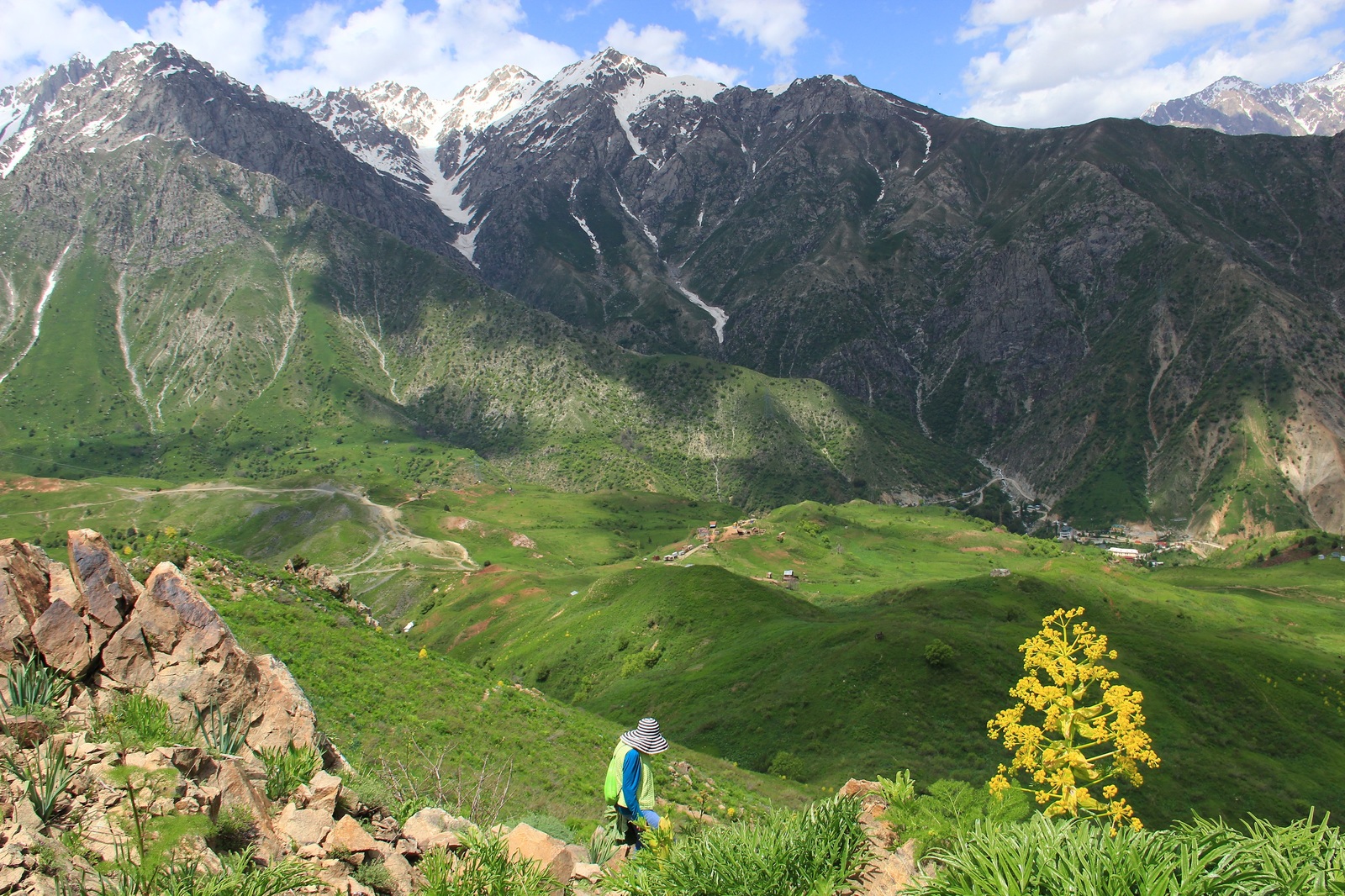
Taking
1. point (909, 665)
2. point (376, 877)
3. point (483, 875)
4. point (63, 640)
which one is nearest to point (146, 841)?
point (376, 877)

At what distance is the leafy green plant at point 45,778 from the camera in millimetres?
7906

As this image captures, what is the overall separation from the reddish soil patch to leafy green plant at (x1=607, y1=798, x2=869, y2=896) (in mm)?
74848

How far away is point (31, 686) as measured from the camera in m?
10.8

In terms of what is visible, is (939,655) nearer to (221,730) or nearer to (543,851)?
(543,851)

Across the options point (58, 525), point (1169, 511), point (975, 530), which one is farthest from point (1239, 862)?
point (1169, 511)

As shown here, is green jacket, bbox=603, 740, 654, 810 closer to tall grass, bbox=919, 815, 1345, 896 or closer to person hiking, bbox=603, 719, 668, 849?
person hiking, bbox=603, 719, 668, 849

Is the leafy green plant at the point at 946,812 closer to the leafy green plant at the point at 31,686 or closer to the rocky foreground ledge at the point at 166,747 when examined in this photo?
the rocky foreground ledge at the point at 166,747

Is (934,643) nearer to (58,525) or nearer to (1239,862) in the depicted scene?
(1239,862)

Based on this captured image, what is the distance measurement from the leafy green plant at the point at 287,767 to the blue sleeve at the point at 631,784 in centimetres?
513

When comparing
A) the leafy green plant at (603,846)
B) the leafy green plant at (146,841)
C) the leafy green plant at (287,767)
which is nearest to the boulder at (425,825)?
the leafy green plant at (287,767)

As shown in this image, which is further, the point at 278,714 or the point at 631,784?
the point at 278,714

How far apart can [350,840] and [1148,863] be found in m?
9.27

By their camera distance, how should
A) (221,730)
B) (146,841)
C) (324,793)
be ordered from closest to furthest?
(146,841) < (324,793) < (221,730)

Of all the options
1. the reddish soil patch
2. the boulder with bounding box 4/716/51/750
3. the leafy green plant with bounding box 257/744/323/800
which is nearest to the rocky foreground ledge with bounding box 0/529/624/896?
A: the boulder with bounding box 4/716/51/750
